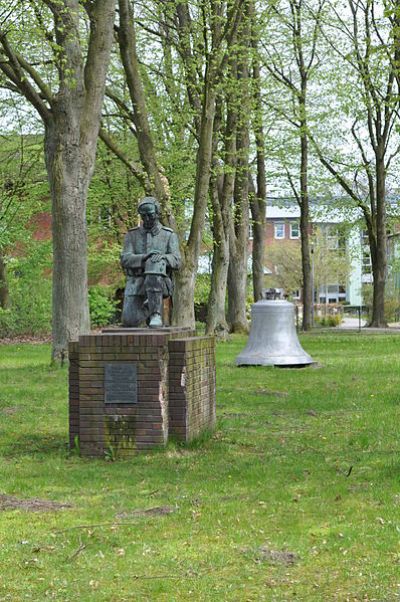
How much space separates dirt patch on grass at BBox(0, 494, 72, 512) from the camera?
7.95 metres

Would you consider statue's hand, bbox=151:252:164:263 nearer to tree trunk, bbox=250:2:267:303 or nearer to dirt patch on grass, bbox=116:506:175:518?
dirt patch on grass, bbox=116:506:175:518

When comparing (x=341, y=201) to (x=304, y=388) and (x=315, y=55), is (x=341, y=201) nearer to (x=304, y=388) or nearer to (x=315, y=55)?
(x=315, y=55)

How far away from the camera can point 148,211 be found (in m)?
11.3

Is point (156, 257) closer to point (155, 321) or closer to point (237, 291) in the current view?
point (155, 321)

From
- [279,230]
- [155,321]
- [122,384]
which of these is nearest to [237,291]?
[155,321]

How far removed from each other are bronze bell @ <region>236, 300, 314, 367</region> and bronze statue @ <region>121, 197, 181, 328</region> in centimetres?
928

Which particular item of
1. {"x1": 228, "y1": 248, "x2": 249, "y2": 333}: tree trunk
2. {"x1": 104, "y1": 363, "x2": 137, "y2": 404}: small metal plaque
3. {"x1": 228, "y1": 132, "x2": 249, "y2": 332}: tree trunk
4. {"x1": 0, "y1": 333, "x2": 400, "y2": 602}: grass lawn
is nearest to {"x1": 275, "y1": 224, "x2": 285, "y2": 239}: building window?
{"x1": 228, "y1": 132, "x2": 249, "y2": 332}: tree trunk

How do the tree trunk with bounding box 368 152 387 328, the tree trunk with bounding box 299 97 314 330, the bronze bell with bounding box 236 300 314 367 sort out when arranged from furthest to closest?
the tree trunk with bounding box 299 97 314 330 < the tree trunk with bounding box 368 152 387 328 < the bronze bell with bounding box 236 300 314 367

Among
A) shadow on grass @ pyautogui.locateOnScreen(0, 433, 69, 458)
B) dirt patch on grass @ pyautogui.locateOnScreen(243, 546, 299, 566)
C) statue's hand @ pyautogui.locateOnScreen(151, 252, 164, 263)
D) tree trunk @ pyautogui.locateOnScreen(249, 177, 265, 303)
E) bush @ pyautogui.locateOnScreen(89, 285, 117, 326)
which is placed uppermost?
tree trunk @ pyautogui.locateOnScreen(249, 177, 265, 303)

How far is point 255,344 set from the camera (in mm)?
21109

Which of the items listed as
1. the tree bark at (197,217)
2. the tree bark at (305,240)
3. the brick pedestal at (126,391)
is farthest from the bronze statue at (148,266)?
the tree bark at (305,240)

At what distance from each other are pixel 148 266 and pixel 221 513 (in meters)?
4.32

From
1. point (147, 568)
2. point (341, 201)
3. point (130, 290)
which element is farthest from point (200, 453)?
point (341, 201)

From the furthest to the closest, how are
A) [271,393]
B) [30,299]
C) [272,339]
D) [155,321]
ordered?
[30,299]
[272,339]
[271,393]
[155,321]
